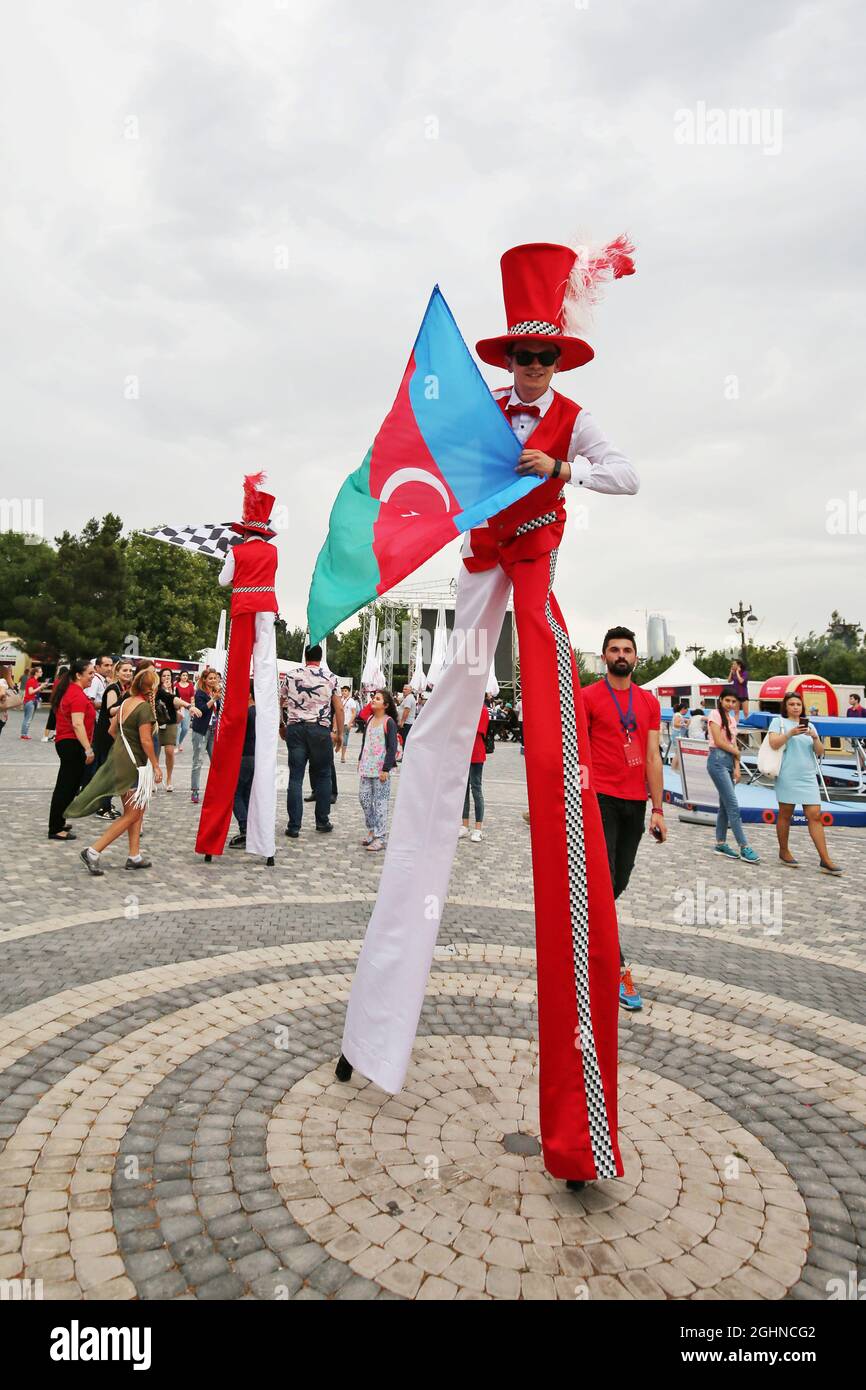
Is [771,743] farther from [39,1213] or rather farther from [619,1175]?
[39,1213]

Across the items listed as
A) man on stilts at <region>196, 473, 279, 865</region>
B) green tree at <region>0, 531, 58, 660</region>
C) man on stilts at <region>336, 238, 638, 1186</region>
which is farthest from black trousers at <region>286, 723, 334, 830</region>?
green tree at <region>0, 531, 58, 660</region>

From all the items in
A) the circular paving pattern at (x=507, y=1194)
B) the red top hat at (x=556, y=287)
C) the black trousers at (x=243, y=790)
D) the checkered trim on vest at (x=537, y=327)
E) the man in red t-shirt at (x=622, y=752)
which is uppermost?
the red top hat at (x=556, y=287)

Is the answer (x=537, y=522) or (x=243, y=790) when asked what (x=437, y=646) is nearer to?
(x=243, y=790)

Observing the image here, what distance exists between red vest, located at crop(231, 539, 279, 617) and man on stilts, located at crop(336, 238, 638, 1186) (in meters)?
4.55

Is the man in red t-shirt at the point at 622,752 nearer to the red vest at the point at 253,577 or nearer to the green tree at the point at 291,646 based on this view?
the red vest at the point at 253,577

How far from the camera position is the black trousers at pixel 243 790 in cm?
923

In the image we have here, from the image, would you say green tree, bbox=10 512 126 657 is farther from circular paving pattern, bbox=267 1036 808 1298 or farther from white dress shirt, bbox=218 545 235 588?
circular paving pattern, bbox=267 1036 808 1298

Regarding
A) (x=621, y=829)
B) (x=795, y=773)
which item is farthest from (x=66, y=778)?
(x=795, y=773)

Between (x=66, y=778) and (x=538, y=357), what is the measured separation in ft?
25.4

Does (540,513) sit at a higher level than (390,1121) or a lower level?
higher

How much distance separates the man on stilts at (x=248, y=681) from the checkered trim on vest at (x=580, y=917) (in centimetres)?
498

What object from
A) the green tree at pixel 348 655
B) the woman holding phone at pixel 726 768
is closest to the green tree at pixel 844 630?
the green tree at pixel 348 655

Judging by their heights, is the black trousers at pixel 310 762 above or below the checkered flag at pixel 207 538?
below

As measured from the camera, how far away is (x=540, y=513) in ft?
10.4
